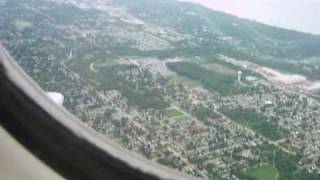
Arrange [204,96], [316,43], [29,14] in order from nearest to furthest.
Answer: [204,96] < [29,14] < [316,43]

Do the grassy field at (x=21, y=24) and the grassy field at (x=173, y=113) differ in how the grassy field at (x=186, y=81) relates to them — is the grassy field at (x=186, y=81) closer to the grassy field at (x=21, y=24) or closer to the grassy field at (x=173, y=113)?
the grassy field at (x=173, y=113)

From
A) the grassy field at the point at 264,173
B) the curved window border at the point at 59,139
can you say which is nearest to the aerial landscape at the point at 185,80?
the grassy field at the point at 264,173

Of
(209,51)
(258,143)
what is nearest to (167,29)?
(209,51)

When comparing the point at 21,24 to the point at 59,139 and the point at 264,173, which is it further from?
the point at 59,139

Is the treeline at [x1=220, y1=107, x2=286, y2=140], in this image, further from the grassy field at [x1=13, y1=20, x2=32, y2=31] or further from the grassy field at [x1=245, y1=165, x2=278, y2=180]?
the grassy field at [x1=13, y1=20, x2=32, y2=31]

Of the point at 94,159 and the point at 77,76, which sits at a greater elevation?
the point at 94,159

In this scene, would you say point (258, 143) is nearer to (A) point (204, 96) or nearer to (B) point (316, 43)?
(A) point (204, 96)

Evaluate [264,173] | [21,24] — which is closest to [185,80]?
[21,24]

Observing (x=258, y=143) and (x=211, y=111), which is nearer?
(x=258, y=143)
